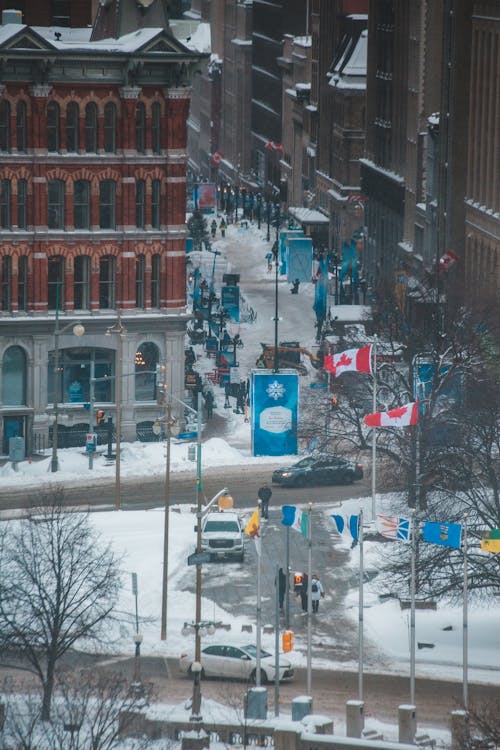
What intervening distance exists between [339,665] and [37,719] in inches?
483

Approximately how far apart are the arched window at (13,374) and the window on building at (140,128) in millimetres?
9843

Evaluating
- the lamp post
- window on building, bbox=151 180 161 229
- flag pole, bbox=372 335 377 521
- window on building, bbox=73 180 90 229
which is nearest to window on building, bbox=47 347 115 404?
the lamp post

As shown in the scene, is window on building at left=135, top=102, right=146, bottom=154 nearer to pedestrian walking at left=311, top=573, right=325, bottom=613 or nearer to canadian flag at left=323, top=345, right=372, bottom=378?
canadian flag at left=323, top=345, right=372, bottom=378

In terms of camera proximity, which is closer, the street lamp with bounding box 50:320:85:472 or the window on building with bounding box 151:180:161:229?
the street lamp with bounding box 50:320:85:472

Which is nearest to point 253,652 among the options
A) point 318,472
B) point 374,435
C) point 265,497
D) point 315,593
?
point 315,593

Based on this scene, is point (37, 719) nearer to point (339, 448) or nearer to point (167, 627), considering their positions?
point (167, 627)

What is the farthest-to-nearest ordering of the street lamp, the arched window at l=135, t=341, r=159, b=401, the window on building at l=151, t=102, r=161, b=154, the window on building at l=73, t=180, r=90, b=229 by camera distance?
the arched window at l=135, t=341, r=159, b=401 < the window on building at l=73, t=180, r=90, b=229 < the window on building at l=151, t=102, r=161, b=154 < the street lamp

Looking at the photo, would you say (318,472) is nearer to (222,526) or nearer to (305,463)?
(305,463)

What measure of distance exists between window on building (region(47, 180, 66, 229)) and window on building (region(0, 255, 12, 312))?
2.28 metres

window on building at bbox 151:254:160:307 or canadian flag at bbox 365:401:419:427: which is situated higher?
window on building at bbox 151:254:160:307

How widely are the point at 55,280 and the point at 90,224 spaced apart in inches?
109

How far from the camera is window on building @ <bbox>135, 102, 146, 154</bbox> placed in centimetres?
9619

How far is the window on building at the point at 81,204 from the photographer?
96.6m

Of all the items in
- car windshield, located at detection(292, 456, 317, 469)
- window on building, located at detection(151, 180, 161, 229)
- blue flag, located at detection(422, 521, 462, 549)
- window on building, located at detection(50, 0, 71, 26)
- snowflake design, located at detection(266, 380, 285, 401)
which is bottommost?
car windshield, located at detection(292, 456, 317, 469)
